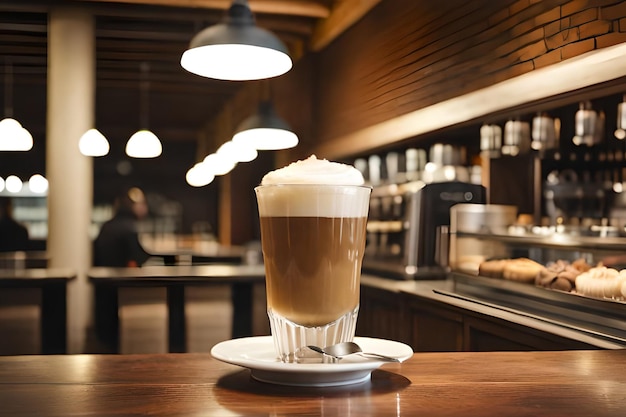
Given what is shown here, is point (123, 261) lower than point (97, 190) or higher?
lower

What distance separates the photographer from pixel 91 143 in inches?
187

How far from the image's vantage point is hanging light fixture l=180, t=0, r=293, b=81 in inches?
106

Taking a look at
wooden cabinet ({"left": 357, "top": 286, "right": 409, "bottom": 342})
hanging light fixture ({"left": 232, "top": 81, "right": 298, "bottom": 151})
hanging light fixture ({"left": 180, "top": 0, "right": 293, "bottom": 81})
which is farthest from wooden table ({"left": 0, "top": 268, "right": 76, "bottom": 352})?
hanging light fixture ({"left": 180, "top": 0, "right": 293, "bottom": 81})

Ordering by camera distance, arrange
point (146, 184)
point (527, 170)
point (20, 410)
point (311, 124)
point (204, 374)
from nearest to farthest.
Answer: point (20, 410)
point (204, 374)
point (527, 170)
point (311, 124)
point (146, 184)

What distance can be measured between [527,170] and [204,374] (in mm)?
3405

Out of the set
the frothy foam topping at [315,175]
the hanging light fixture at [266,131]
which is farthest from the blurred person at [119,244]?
the frothy foam topping at [315,175]

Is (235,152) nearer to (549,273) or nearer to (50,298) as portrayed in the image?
(50,298)

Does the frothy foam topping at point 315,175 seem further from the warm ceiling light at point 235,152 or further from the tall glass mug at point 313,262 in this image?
the warm ceiling light at point 235,152

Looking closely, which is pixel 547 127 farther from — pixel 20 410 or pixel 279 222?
pixel 20 410

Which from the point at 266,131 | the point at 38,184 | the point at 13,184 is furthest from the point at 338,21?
the point at 13,184

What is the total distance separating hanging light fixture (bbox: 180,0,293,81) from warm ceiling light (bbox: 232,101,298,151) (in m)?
1.39

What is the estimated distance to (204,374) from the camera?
1.14 meters

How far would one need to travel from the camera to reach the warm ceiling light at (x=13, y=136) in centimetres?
461

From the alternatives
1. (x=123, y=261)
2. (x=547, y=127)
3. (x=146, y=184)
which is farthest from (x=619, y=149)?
(x=146, y=184)
